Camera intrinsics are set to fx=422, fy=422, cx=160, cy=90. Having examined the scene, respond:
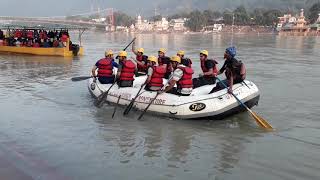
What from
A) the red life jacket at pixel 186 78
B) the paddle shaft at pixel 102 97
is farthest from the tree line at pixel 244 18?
the red life jacket at pixel 186 78

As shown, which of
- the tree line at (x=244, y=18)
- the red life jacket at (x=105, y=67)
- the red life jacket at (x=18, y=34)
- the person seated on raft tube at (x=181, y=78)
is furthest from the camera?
the tree line at (x=244, y=18)

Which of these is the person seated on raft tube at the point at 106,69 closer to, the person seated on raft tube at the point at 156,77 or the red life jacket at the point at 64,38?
the person seated on raft tube at the point at 156,77

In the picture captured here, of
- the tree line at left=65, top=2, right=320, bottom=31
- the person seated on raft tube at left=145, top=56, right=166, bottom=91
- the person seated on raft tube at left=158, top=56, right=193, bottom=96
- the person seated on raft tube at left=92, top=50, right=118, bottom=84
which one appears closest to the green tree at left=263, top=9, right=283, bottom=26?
the tree line at left=65, top=2, right=320, bottom=31

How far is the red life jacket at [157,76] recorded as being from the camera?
35.2ft

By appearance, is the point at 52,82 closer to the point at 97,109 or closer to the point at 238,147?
the point at 97,109

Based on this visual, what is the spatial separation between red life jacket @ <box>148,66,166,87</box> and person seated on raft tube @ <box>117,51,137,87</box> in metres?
1.04

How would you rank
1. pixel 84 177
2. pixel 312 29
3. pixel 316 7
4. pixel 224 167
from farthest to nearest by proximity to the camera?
pixel 316 7 < pixel 312 29 < pixel 224 167 < pixel 84 177

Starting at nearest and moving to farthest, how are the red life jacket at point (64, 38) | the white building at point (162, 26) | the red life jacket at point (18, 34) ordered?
1. the red life jacket at point (64, 38)
2. the red life jacket at point (18, 34)
3. the white building at point (162, 26)

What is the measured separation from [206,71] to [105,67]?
306 cm

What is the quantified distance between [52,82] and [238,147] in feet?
34.2

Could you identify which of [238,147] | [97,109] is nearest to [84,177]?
[238,147]

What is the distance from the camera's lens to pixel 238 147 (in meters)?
8.53

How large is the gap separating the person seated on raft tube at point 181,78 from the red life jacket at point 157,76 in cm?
46

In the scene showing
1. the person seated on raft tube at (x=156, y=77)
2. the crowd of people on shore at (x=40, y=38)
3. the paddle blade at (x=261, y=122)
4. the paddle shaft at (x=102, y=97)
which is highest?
the crowd of people on shore at (x=40, y=38)
